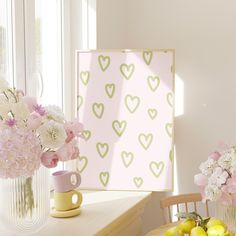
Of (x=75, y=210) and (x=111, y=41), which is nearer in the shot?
(x=75, y=210)

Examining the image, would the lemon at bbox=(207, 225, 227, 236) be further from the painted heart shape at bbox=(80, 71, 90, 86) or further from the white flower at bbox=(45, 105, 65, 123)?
the painted heart shape at bbox=(80, 71, 90, 86)

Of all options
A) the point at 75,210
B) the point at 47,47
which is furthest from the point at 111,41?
the point at 75,210

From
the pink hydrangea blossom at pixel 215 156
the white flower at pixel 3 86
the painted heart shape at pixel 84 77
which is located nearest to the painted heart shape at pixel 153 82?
the painted heart shape at pixel 84 77

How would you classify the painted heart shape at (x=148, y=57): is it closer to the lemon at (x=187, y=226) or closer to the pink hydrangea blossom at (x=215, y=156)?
the pink hydrangea blossom at (x=215, y=156)

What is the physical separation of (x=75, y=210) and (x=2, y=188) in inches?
17.2

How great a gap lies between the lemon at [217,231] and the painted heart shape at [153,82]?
0.90 metres

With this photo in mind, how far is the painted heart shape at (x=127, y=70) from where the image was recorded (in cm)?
235

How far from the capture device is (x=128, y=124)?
7.66ft

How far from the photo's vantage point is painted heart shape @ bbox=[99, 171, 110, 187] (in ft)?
7.64

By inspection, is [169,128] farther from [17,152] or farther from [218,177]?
[17,152]

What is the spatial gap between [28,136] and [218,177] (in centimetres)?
88

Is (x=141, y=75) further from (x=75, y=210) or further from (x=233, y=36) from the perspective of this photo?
(x=75, y=210)

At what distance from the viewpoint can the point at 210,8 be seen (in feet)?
8.50

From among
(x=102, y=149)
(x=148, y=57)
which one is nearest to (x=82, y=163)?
(x=102, y=149)
